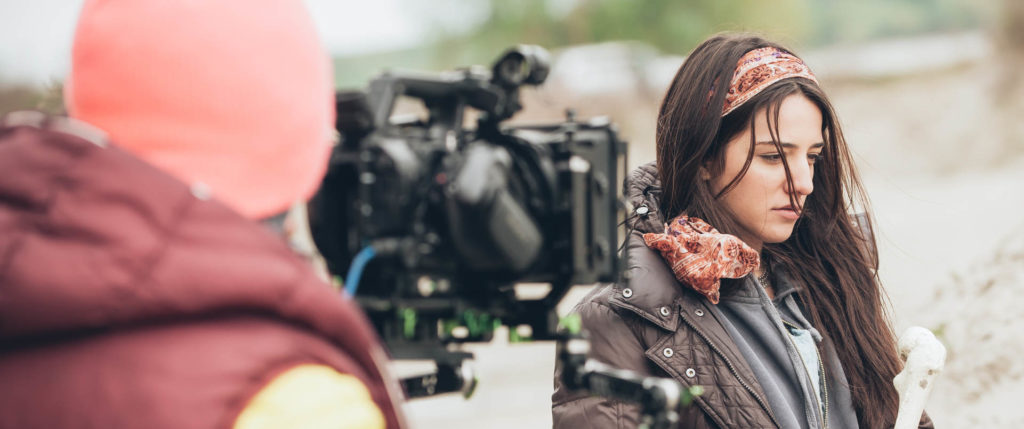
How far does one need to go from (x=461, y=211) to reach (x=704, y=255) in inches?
34.4

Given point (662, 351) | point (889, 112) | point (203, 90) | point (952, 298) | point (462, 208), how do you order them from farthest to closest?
point (889, 112) < point (952, 298) < point (662, 351) < point (462, 208) < point (203, 90)

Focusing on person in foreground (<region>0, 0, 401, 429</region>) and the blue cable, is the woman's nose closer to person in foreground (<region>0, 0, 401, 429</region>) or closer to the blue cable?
the blue cable

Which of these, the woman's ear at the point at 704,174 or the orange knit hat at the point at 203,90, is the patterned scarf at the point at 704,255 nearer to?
the woman's ear at the point at 704,174

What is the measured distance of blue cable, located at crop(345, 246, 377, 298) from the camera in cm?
159

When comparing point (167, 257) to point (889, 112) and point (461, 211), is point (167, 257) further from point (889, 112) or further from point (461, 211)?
point (889, 112)

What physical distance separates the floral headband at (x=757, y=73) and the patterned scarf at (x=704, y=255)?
0.30m

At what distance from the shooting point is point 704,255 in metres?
2.26

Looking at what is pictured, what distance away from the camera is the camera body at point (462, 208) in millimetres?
1582

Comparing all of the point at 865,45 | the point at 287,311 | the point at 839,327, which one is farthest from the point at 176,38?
the point at 865,45

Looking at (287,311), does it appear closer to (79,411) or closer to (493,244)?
(79,411)

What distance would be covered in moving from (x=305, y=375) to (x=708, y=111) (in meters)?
1.48

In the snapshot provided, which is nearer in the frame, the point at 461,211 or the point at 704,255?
the point at 461,211

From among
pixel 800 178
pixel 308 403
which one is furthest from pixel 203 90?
pixel 800 178

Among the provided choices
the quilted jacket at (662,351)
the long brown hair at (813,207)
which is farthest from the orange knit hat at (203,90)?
the long brown hair at (813,207)
